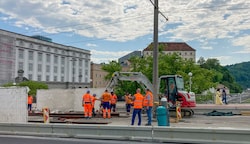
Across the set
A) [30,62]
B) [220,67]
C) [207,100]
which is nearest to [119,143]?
[207,100]

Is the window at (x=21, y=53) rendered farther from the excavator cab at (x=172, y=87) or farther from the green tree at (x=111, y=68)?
the excavator cab at (x=172, y=87)

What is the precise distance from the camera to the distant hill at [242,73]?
182m

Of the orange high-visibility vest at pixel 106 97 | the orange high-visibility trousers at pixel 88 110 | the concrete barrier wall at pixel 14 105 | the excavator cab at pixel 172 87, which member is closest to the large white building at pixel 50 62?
the orange high-visibility trousers at pixel 88 110

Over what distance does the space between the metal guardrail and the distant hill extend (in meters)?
177

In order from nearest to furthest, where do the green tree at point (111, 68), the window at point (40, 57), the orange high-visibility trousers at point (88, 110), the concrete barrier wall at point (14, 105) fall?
the concrete barrier wall at point (14, 105)
the orange high-visibility trousers at point (88, 110)
the green tree at point (111, 68)
the window at point (40, 57)

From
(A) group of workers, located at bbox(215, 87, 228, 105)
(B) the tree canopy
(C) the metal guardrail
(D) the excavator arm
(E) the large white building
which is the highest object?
(E) the large white building

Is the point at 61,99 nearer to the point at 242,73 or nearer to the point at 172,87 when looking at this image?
the point at 172,87

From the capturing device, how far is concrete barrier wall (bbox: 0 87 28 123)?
15.0m

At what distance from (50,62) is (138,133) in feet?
280

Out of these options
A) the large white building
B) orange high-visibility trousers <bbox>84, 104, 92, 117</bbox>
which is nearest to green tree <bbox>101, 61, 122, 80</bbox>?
the large white building

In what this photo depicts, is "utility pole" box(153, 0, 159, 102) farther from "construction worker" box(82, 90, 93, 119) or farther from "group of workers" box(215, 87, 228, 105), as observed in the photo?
"group of workers" box(215, 87, 228, 105)

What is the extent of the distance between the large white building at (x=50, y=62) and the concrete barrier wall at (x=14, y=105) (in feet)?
193

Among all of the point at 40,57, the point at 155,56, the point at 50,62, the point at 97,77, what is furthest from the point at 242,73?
the point at 155,56

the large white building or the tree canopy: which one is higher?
the large white building
